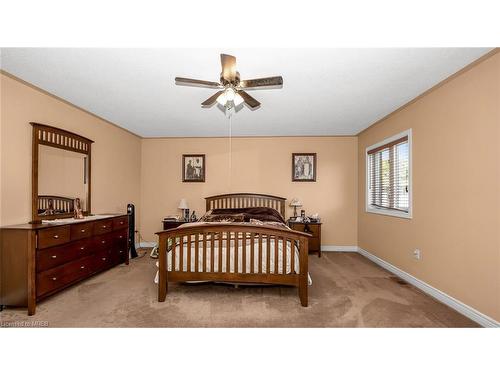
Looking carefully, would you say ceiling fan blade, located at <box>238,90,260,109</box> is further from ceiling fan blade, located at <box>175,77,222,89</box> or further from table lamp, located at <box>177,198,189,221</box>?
table lamp, located at <box>177,198,189,221</box>

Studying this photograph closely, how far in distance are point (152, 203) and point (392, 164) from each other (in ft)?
16.0

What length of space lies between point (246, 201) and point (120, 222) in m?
2.41

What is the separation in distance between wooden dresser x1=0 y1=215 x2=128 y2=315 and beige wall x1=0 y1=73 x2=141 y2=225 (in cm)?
42

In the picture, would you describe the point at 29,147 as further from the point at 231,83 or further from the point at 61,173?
the point at 231,83

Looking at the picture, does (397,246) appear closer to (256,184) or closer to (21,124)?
(256,184)

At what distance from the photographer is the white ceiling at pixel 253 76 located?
6.60ft

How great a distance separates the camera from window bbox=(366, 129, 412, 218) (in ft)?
10.9

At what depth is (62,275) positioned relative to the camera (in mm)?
2578

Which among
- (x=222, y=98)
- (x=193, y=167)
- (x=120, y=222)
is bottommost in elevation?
(x=120, y=222)

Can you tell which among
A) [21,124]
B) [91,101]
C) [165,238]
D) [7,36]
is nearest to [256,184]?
[165,238]

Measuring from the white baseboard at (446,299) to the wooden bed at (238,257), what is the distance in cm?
152

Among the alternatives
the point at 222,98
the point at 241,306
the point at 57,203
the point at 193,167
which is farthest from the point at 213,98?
the point at 193,167

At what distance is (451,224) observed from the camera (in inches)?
95.9

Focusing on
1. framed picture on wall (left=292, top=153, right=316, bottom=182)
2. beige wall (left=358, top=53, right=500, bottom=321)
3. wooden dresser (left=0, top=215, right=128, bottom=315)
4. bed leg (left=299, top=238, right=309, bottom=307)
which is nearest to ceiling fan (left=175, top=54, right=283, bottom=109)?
bed leg (left=299, top=238, right=309, bottom=307)
